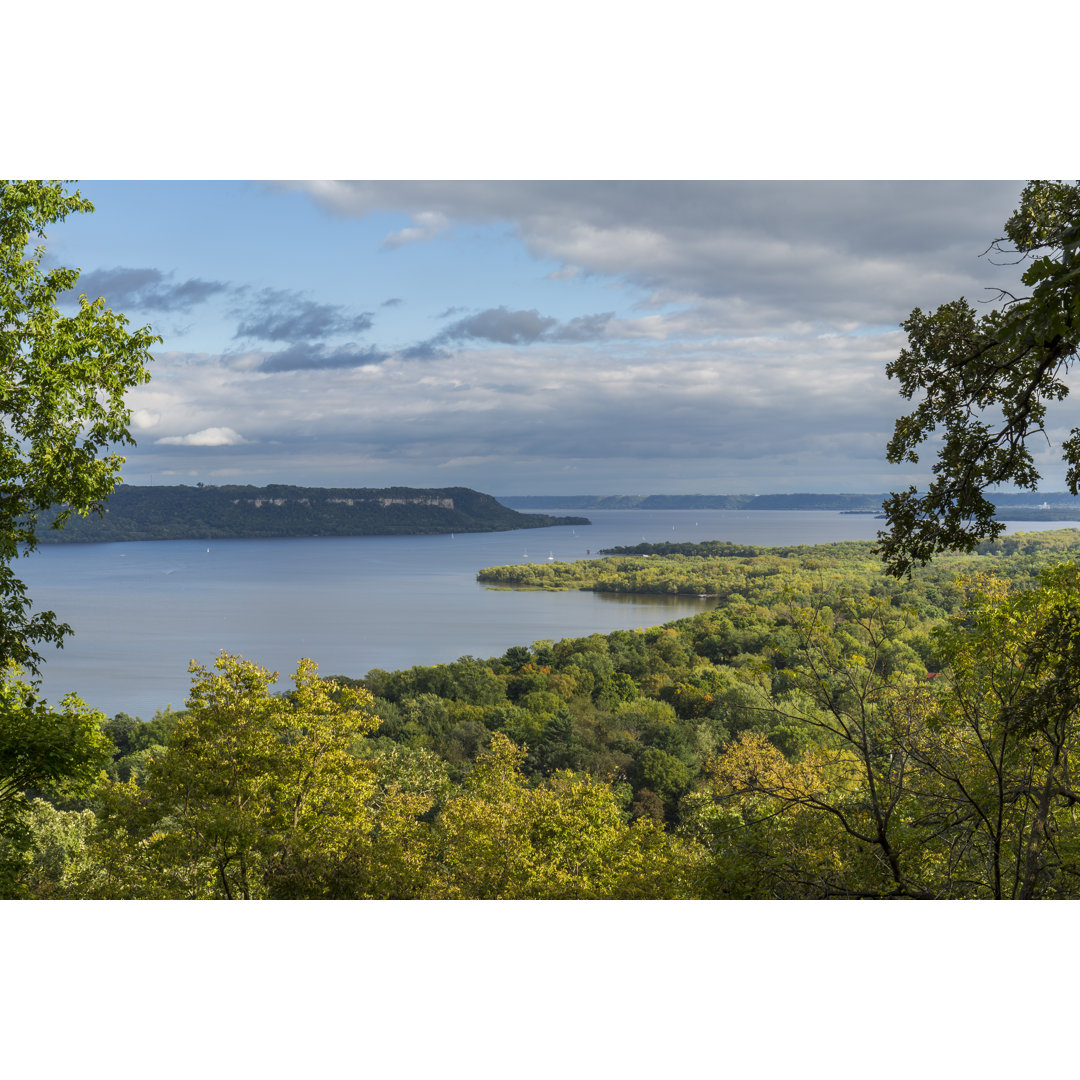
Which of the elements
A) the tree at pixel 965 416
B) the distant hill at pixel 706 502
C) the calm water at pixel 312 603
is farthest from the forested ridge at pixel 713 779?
the distant hill at pixel 706 502

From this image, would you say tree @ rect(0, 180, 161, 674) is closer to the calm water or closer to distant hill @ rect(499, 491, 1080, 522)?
the calm water

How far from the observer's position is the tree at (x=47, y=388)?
471 cm

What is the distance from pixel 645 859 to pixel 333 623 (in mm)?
22175

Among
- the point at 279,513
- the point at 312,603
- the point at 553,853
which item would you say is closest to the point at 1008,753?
the point at 553,853

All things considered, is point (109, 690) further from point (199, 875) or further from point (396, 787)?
point (199, 875)

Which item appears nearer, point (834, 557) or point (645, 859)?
point (645, 859)

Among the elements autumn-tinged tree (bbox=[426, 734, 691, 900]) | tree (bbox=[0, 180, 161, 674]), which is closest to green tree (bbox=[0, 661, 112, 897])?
tree (bbox=[0, 180, 161, 674])

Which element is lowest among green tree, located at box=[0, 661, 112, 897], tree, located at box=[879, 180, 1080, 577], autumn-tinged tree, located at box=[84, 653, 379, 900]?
autumn-tinged tree, located at box=[84, 653, 379, 900]

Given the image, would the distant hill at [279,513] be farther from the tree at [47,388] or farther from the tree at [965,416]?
the tree at [965,416]

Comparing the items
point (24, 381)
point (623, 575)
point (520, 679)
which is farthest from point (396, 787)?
point (623, 575)

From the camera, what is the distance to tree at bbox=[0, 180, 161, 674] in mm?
4715

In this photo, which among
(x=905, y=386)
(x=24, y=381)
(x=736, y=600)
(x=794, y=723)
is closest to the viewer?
(x=905, y=386)

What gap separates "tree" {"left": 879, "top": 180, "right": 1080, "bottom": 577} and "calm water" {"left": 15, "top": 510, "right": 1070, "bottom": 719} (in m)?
16.4

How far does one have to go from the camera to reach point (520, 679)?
2505 centimetres
